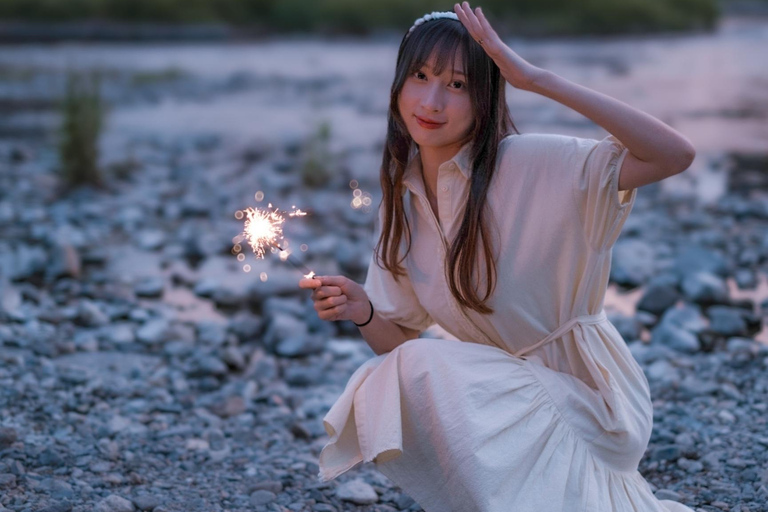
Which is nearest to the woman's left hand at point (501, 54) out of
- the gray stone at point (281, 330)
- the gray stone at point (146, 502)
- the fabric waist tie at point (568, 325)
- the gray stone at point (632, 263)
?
the fabric waist tie at point (568, 325)

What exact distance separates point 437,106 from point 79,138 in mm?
5297

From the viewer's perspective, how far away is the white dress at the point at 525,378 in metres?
2.16

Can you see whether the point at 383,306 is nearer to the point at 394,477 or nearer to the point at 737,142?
the point at 394,477

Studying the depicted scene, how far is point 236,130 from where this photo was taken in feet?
33.2

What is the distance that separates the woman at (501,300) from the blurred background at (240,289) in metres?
0.62

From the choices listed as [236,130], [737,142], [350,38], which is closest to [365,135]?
[236,130]

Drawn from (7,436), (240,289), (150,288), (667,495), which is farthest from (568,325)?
(150,288)

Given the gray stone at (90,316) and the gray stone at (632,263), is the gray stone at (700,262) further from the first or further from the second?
the gray stone at (90,316)

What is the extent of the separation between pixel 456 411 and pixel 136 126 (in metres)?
8.88

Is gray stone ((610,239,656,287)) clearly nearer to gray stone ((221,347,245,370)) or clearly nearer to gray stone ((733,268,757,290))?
gray stone ((733,268,757,290))

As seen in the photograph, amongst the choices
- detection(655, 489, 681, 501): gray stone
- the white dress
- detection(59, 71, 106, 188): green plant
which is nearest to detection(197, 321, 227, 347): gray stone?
the white dress

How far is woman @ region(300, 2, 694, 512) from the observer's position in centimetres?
215

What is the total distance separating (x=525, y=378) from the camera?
7.52 feet

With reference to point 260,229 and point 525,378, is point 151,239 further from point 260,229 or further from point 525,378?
point 525,378
